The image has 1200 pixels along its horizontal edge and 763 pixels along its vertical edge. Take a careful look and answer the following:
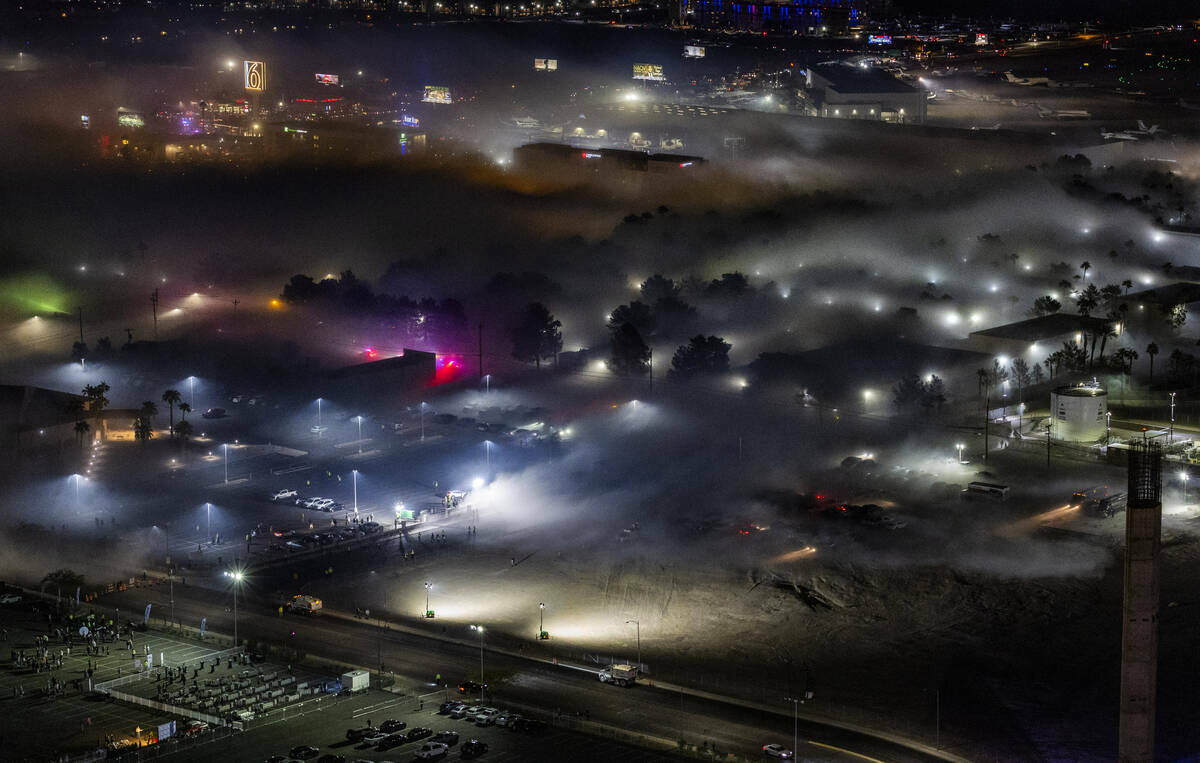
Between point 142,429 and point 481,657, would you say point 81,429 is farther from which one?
point 481,657

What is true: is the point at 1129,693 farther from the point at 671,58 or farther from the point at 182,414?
the point at 671,58

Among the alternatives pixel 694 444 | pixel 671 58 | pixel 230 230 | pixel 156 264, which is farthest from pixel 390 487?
pixel 671 58

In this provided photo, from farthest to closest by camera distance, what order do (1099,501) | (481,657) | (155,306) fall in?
(155,306), (1099,501), (481,657)

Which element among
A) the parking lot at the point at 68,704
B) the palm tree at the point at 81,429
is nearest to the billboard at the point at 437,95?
the palm tree at the point at 81,429

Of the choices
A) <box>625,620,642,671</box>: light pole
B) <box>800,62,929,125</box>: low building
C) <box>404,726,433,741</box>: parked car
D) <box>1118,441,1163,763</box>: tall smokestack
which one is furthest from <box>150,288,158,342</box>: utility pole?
<box>1118,441,1163,763</box>: tall smokestack

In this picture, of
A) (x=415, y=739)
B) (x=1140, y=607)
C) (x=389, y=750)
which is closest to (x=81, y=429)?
(x=415, y=739)

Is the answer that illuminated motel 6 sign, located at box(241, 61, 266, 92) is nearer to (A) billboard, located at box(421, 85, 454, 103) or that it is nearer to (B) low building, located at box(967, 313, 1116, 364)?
(A) billboard, located at box(421, 85, 454, 103)

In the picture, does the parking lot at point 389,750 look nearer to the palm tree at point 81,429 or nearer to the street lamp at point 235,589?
the street lamp at point 235,589
